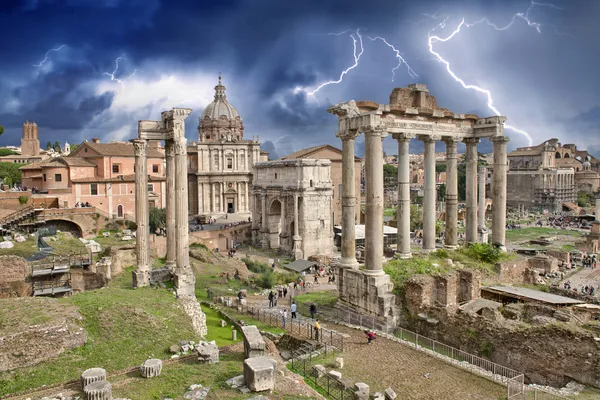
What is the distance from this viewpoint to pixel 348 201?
1828 cm

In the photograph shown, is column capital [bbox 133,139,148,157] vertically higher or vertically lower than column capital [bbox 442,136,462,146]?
lower

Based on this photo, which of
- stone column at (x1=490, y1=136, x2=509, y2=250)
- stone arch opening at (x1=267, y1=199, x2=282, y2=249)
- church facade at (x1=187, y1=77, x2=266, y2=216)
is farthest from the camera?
church facade at (x1=187, y1=77, x2=266, y2=216)

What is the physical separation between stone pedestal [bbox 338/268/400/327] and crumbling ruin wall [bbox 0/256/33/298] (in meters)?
12.6

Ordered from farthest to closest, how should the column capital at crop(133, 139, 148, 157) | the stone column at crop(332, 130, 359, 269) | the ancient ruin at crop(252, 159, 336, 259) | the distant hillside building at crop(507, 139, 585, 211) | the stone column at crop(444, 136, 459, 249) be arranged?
the distant hillside building at crop(507, 139, 585, 211), the ancient ruin at crop(252, 159, 336, 259), the stone column at crop(444, 136, 459, 249), the column capital at crop(133, 139, 148, 157), the stone column at crop(332, 130, 359, 269)

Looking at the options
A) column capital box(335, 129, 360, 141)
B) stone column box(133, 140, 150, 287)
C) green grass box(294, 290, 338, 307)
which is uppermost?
column capital box(335, 129, 360, 141)

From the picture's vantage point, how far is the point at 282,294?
25.0m

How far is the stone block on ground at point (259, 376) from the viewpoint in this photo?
9.74 metres

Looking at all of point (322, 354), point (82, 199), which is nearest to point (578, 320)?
point (322, 354)

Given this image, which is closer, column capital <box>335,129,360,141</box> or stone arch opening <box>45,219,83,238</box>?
column capital <box>335,129,360,141</box>

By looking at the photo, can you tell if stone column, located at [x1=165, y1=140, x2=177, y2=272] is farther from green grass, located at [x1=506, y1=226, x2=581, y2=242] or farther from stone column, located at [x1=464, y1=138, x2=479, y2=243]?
green grass, located at [x1=506, y1=226, x2=581, y2=242]

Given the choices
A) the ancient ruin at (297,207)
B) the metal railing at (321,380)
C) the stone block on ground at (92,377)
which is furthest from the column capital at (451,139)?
the ancient ruin at (297,207)

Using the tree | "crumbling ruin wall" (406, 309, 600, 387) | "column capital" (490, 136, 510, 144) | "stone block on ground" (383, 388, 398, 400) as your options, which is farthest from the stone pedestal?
the tree

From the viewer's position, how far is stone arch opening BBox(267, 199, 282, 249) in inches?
1839

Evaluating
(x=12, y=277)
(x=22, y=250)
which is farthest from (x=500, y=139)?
(x=22, y=250)
